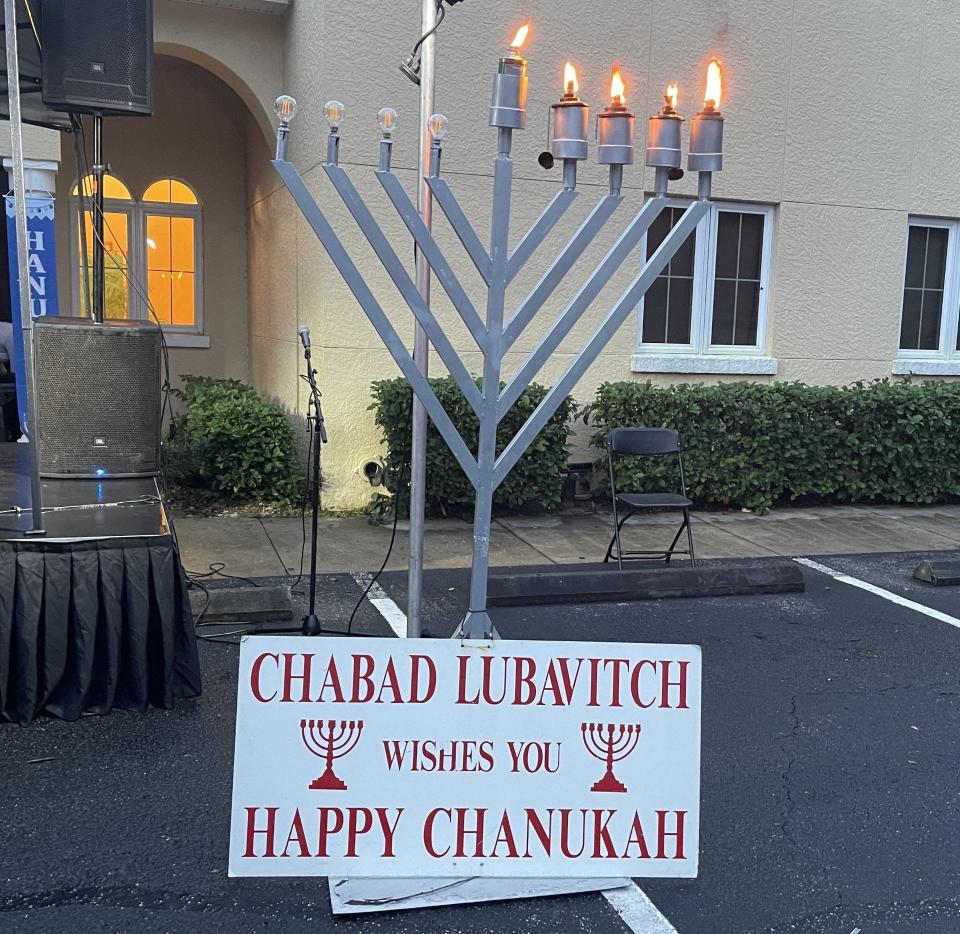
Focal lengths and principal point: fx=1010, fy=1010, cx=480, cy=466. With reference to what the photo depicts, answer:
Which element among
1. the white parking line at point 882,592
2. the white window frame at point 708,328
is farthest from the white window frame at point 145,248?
the white parking line at point 882,592

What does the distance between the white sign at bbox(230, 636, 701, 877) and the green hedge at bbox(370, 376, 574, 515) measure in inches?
165

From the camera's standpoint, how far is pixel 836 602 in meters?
5.85

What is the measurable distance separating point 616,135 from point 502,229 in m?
0.42

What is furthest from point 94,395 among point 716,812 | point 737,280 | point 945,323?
point 945,323

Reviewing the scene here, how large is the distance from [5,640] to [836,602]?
4.37 meters

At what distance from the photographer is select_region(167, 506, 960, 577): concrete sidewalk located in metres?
6.39

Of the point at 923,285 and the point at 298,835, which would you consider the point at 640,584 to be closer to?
the point at 298,835

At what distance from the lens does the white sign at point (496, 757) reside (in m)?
2.73

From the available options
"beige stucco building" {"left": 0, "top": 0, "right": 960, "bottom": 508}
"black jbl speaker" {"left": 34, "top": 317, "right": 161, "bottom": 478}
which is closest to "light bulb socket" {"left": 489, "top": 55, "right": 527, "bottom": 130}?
"black jbl speaker" {"left": 34, "top": 317, "right": 161, "bottom": 478}

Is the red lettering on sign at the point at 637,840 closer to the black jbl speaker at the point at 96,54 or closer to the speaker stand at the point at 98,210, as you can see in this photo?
the speaker stand at the point at 98,210

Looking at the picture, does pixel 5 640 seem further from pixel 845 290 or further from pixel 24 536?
pixel 845 290

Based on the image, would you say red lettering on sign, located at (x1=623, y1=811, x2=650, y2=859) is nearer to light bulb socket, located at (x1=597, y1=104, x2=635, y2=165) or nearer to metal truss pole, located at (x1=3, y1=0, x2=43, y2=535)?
light bulb socket, located at (x1=597, y1=104, x2=635, y2=165)

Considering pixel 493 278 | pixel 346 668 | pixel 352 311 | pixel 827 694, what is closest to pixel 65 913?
pixel 346 668

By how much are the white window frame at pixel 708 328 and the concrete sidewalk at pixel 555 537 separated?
1329 millimetres
